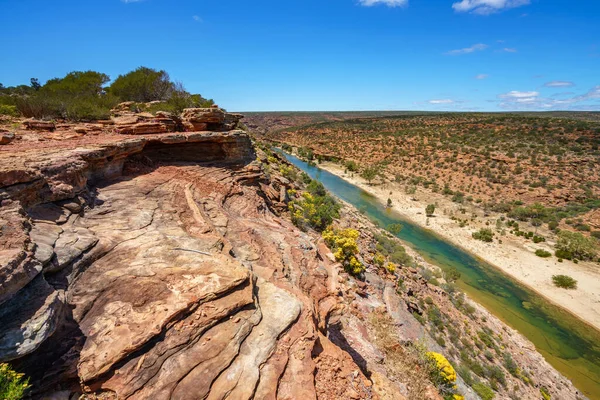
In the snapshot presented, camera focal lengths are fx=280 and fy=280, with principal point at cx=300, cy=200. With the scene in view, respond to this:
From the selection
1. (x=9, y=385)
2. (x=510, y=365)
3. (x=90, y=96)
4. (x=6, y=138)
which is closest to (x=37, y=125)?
(x=6, y=138)

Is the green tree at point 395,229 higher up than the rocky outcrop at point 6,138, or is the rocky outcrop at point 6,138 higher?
the rocky outcrop at point 6,138

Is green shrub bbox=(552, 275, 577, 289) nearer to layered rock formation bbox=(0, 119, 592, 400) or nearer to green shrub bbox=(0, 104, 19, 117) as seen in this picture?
layered rock formation bbox=(0, 119, 592, 400)

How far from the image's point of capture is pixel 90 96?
20844 mm

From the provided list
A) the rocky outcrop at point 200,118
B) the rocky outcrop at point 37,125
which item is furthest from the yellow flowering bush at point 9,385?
the rocky outcrop at point 200,118

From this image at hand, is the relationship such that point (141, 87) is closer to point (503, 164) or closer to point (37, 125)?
point (37, 125)

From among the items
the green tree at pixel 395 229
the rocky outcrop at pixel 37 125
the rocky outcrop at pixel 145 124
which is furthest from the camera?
the green tree at pixel 395 229

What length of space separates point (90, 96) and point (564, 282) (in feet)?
135

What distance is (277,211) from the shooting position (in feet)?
58.2

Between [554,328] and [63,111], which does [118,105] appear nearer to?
[63,111]

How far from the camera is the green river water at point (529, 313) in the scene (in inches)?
703

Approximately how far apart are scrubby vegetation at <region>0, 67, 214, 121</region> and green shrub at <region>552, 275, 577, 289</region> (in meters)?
35.4

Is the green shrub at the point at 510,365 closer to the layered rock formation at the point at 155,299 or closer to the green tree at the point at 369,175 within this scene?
the layered rock formation at the point at 155,299

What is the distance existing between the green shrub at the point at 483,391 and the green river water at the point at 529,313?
8.77 m

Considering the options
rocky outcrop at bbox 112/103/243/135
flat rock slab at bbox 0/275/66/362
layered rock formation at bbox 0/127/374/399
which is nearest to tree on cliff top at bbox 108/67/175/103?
rocky outcrop at bbox 112/103/243/135
